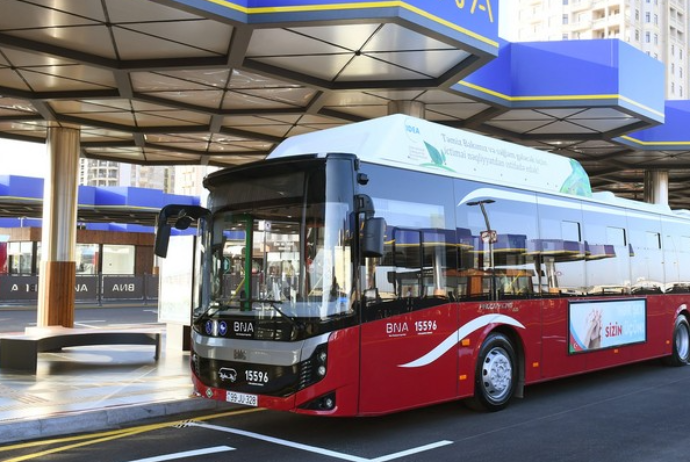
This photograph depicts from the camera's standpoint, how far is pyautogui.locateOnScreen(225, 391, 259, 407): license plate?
6691mm

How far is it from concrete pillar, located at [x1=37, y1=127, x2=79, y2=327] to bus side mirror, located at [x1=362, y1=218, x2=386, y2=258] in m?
10.8

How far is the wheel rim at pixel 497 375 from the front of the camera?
8211 mm

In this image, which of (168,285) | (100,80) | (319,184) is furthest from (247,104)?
(319,184)

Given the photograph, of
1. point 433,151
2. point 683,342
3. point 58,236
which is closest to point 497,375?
point 433,151

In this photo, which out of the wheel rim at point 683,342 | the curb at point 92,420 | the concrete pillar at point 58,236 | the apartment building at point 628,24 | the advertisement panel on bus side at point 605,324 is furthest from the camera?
the apartment building at point 628,24

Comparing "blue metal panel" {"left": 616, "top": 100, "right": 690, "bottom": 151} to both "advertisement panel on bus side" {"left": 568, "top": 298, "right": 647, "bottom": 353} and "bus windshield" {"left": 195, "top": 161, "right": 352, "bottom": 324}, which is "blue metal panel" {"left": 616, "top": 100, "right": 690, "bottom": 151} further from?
"bus windshield" {"left": 195, "top": 161, "right": 352, "bottom": 324}

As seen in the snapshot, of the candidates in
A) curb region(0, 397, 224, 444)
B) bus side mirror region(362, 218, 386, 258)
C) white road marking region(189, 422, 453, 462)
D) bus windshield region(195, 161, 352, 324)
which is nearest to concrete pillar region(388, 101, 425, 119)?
bus windshield region(195, 161, 352, 324)

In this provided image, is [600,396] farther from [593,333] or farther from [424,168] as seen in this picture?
[424,168]

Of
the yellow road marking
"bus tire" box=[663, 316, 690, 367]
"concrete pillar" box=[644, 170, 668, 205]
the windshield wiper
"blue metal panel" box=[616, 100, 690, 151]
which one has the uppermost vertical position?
"blue metal panel" box=[616, 100, 690, 151]

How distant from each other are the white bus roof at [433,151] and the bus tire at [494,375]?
2079mm

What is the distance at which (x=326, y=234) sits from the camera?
6.49 meters

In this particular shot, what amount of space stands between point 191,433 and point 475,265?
3774 millimetres

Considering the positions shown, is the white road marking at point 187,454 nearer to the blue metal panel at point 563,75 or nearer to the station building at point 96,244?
the blue metal panel at point 563,75

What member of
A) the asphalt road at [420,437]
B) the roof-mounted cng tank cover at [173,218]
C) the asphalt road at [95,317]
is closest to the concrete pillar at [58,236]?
the asphalt road at [95,317]
